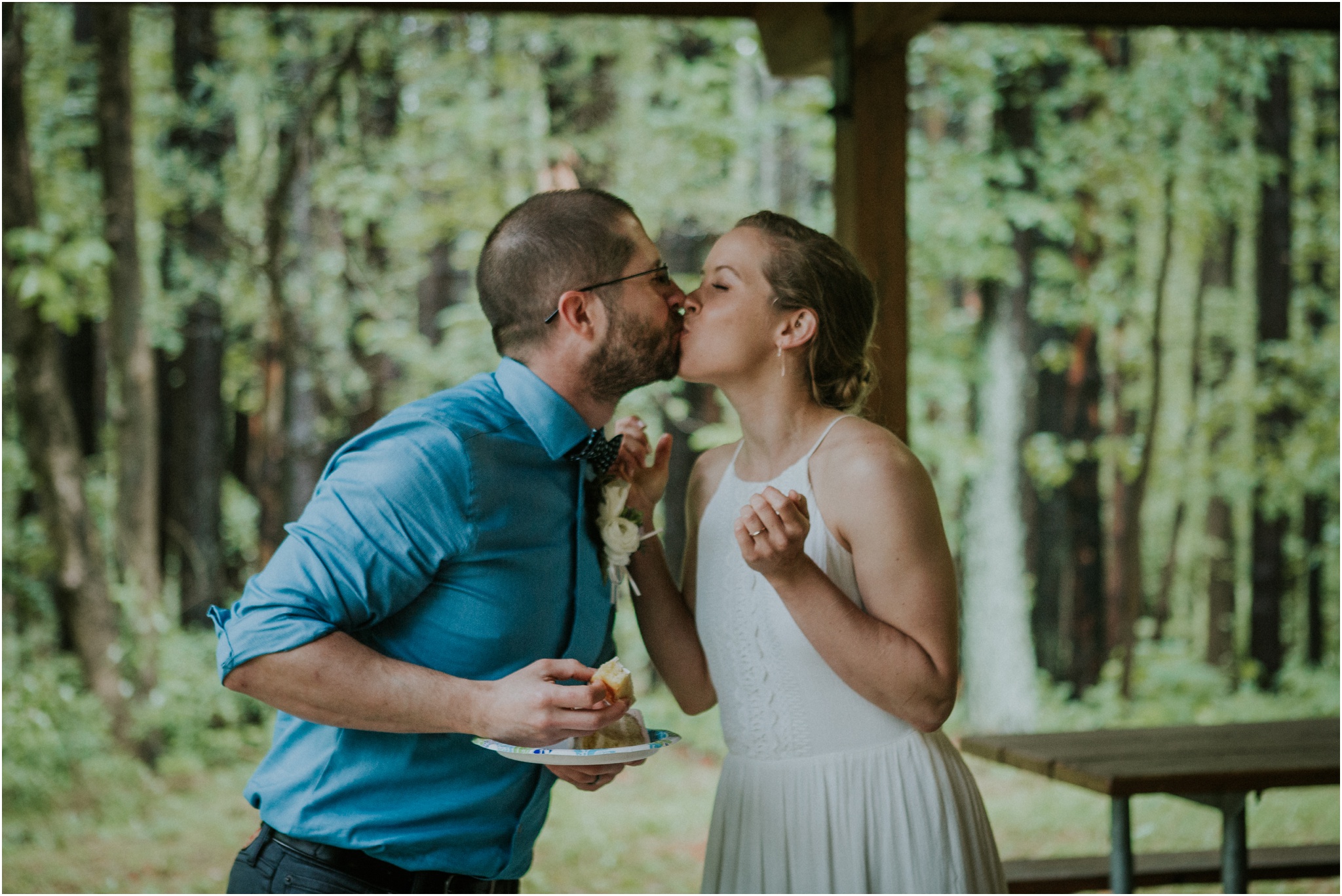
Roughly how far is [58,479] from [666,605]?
239 inches

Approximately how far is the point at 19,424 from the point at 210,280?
1514 mm

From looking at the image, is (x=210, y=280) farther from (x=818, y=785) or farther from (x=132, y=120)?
(x=818, y=785)

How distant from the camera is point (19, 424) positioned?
287 inches

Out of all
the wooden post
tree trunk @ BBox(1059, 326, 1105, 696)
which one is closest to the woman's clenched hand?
the wooden post

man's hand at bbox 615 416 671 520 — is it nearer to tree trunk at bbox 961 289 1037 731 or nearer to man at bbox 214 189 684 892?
man at bbox 214 189 684 892

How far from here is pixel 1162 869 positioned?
12.6 feet

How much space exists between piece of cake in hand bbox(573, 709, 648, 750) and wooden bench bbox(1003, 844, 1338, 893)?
2.18m

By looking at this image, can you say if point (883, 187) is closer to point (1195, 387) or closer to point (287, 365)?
point (287, 365)

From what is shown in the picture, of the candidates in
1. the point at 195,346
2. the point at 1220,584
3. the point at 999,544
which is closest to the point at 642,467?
the point at 195,346

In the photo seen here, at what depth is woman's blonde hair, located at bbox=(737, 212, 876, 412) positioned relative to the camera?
2334 millimetres

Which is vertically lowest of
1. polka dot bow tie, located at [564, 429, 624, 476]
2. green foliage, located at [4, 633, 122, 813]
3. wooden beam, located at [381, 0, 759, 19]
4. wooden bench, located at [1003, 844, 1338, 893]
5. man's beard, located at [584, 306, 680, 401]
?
green foliage, located at [4, 633, 122, 813]

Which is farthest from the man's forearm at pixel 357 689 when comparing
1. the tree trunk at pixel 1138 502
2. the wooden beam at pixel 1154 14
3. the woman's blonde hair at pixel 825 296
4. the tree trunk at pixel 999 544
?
the tree trunk at pixel 1138 502

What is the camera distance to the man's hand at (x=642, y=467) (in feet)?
7.95

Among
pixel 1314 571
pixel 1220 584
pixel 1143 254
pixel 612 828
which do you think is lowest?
pixel 612 828
